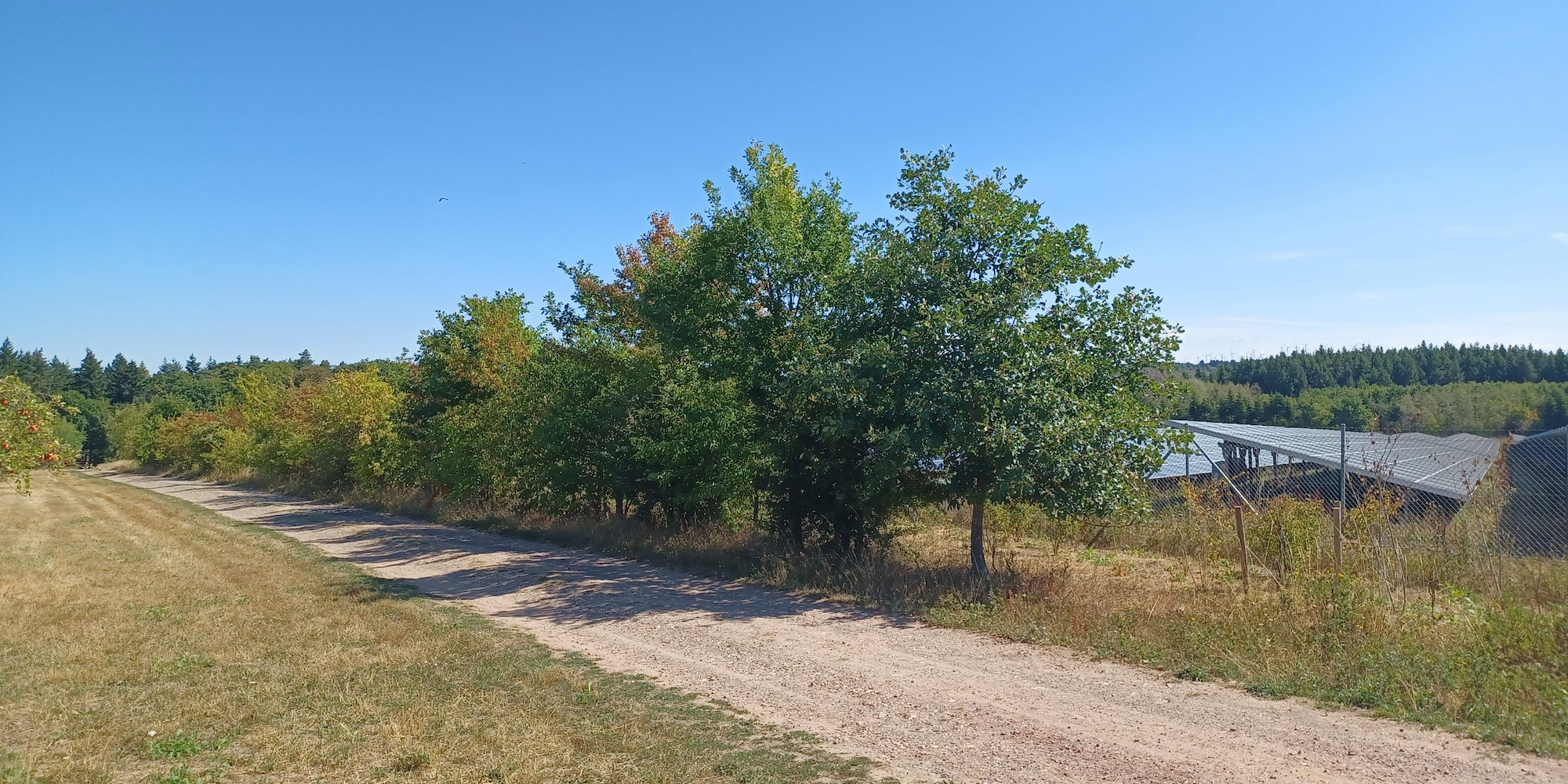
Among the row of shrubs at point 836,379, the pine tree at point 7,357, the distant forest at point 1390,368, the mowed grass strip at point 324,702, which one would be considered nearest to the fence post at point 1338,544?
the row of shrubs at point 836,379

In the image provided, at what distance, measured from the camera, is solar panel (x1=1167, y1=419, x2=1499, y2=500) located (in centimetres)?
1551

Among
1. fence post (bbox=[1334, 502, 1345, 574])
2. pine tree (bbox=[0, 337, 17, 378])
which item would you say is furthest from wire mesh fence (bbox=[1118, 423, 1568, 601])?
pine tree (bbox=[0, 337, 17, 378])

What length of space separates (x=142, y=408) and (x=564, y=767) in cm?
10369

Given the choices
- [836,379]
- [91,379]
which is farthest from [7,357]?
[836,379]

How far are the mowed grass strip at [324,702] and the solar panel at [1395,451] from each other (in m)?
10.2

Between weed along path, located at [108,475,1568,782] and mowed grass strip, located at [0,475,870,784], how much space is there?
0.56 metres

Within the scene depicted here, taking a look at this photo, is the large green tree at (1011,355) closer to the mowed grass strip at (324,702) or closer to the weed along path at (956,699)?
the weed along path at (956,699)

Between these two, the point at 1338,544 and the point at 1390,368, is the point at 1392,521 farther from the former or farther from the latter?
the point at 1390,368

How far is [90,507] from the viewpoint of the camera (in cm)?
3472

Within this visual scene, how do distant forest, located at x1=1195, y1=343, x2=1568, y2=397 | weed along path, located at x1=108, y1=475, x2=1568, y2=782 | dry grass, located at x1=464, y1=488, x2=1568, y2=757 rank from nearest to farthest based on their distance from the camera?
weed along path, located at x1=108, y1=475, x2=1568, y2=782, dry grass, located at x1=464, y1=488, x2=1568, y2=757, distant forest, located at x1=1195, y1=343, x2=1568, y2=397

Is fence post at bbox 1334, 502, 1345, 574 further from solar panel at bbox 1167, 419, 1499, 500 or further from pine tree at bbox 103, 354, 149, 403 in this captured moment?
pine tree at bbox 103, 354, 149, 403

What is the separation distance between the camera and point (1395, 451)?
691 inches

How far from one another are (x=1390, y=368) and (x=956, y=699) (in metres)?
55.5

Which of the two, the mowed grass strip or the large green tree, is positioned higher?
the large green tree
